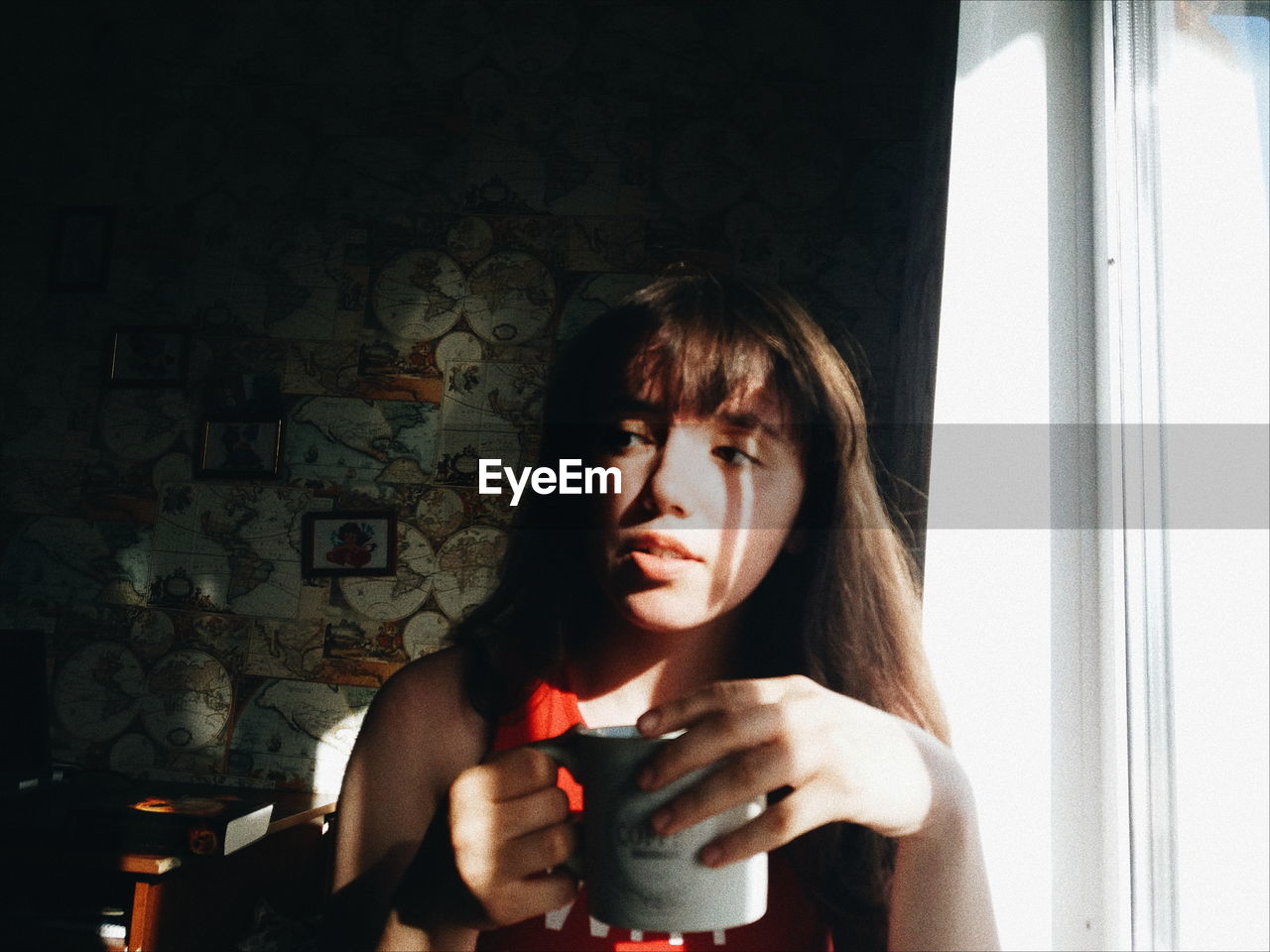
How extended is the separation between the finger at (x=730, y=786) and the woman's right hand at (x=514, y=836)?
0.36ft

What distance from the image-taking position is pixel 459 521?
88 centimetres

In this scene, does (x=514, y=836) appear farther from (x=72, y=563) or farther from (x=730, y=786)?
(x=72, y=563)

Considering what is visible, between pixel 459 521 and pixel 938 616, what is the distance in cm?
49

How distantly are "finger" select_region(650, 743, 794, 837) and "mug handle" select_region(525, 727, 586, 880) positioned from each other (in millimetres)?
78

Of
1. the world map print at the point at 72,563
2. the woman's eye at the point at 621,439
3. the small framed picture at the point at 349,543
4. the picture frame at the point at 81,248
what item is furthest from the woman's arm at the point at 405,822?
the picture frame at the point at 81,248

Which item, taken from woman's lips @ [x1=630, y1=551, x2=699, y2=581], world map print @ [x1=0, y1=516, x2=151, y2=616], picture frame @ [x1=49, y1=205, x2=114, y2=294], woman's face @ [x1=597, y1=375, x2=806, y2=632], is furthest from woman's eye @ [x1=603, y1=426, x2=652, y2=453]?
picture frame @ [x1=49, y1=205, x2=114, y2=294]

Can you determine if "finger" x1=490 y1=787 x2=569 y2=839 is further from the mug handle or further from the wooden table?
the wooden table

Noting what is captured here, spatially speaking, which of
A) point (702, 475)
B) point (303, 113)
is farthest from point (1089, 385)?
point (303, 113)

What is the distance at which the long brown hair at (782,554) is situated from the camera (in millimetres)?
745

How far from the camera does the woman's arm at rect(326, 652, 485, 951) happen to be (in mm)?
742

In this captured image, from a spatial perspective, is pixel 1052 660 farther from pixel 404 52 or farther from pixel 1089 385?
pixel 404 52

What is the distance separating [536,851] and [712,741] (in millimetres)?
182

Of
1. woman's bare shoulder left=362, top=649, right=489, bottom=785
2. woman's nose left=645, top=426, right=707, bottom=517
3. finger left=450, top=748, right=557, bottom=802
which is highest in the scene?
woman's nose left=645, top=426, right=707, bottom=517

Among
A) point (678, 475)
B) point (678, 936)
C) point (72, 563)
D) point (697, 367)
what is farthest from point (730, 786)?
point (72, 563)
